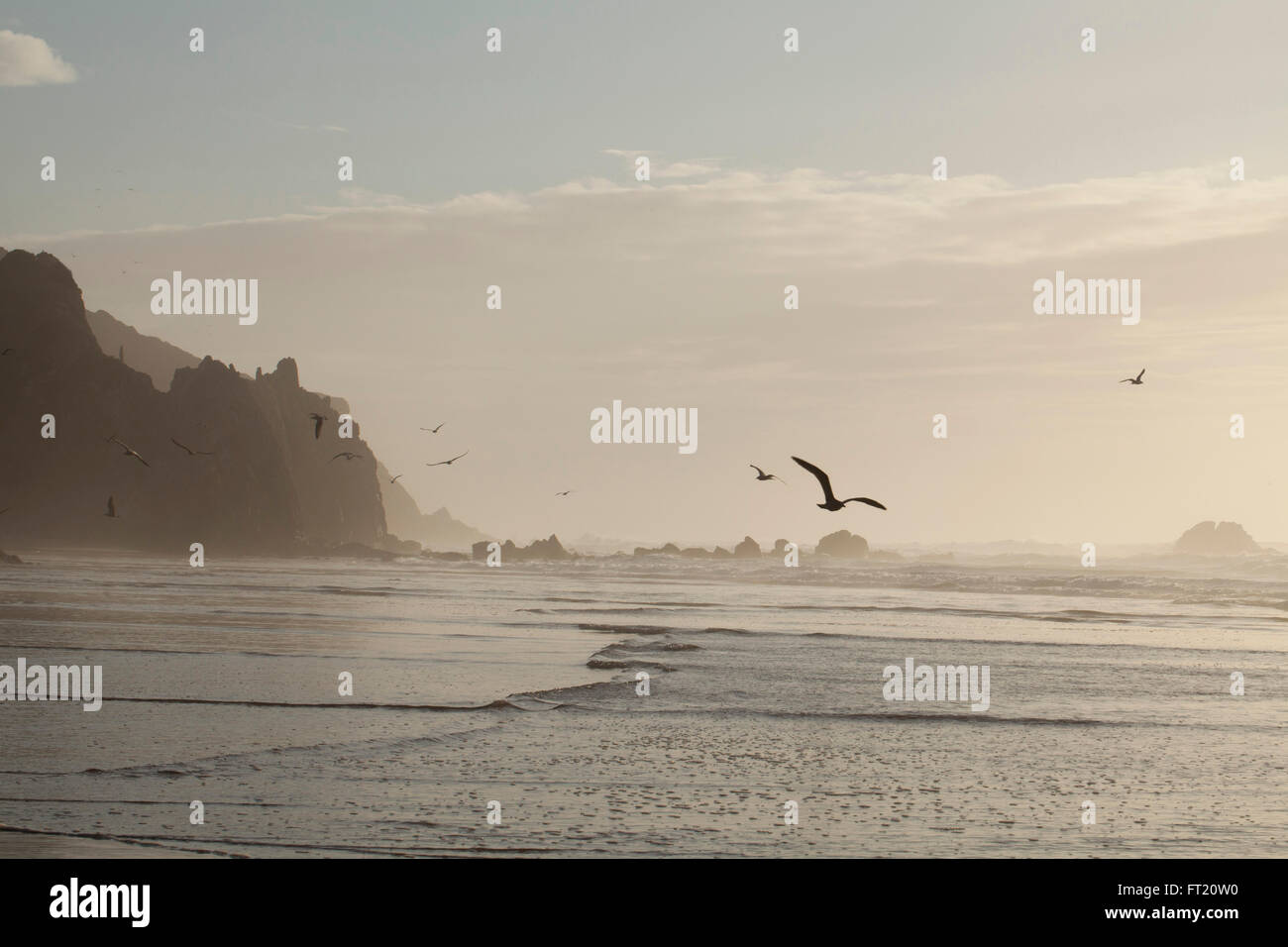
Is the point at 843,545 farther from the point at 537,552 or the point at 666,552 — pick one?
the point at 537,552

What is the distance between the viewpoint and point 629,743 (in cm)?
1352

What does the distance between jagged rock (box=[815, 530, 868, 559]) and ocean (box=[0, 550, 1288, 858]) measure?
91.3 m

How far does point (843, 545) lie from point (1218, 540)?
3812cm

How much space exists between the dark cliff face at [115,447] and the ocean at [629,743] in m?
99.5

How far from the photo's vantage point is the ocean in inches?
376

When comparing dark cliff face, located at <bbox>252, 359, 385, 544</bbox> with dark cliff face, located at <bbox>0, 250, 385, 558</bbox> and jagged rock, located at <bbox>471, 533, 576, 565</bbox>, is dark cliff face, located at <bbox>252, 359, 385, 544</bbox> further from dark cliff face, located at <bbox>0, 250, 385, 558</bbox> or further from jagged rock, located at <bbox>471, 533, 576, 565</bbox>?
jagged rock, located at <bbox>471, 533, 576, 565</bbox>

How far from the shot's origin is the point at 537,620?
1302 inches

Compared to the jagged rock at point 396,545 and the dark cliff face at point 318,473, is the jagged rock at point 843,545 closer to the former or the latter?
the dark cliff face at point 318,473

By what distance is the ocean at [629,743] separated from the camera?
9.54m
